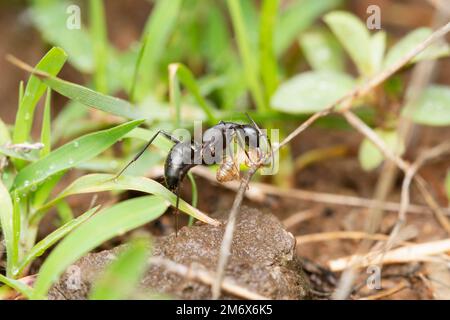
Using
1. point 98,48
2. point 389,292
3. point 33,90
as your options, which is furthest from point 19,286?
point 98,48

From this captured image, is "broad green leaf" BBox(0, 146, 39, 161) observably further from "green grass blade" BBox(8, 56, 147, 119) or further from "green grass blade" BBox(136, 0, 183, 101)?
"green grass blade" BBox(136, 0, 183, 101)

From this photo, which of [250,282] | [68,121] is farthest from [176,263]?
[68,121]

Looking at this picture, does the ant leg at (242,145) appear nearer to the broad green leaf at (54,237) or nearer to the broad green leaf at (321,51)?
the broad green leaf at (54,237)

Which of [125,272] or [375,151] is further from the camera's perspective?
[375,151]

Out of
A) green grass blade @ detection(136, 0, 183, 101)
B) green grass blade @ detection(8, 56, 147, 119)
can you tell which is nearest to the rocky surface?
green grass blade @ detection(8, 56, 147, 119)

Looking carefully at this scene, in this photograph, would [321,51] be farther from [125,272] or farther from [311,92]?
[125,272]

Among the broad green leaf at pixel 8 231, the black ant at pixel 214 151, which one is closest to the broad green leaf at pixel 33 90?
the broad green leaf at pixel 8 231
